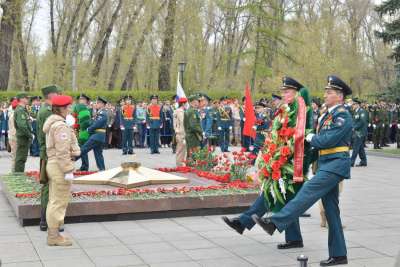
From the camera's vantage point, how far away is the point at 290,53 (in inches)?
1662

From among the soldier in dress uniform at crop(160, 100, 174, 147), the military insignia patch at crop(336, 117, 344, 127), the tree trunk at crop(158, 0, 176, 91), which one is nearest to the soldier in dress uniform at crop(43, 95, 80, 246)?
the military insignia patch at crop(336, 117, 344, 127)

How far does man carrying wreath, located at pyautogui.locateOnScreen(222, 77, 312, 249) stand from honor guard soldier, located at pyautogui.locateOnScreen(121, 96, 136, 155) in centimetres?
1407

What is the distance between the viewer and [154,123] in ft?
72.5

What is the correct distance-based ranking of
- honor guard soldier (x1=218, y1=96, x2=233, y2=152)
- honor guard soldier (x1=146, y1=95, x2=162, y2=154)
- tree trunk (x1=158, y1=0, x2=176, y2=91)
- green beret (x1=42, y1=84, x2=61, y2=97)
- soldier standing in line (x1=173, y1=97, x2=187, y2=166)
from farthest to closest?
tree trunk (x1=158, y1=0, x2=176, y2=91) → honor guard soldier (x1=218, y1=96, x2=233, y2=152) → honor guard soldier (x1=146, y1=95, x2=162, y2=154) → soldier standing in line (x1=173, y1=97, x2=187, y2=166) → green beret (x1=42, y1=84, x2=61, y2=97)

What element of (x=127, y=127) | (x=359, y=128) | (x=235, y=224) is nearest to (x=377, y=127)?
(x=359, y=128)

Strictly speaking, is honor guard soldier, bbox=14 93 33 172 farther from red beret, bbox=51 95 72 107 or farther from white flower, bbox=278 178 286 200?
white flower, bbox=278 178 286 200

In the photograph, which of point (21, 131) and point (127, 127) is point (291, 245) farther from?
point (127, 127)

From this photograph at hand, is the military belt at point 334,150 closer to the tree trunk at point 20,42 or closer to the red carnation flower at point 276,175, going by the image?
the red carnation flower at point 276,175

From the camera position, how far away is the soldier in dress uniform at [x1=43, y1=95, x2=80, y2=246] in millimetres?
7531

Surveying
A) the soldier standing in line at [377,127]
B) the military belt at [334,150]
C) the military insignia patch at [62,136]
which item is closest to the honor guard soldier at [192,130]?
the military insignia patch at [62,136]

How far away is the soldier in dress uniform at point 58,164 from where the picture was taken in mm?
7531

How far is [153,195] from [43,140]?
2.06m

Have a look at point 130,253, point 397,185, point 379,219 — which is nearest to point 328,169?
point 130,253

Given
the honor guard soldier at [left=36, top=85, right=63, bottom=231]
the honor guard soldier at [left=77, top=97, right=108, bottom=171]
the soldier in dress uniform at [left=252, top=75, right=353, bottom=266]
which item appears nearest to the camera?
the soldier in dress uniform at [left=252, top=75, right=353, bottom=266]
